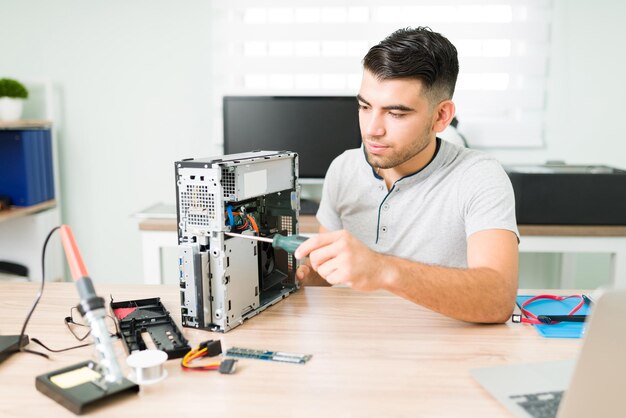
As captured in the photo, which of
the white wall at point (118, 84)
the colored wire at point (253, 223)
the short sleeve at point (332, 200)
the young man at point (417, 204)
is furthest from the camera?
the white wall at point (118, 84)

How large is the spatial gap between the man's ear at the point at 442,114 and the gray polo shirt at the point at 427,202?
6 centimetres

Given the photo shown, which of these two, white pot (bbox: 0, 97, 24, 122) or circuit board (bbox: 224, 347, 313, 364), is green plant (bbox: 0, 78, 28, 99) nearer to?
white pot (bbox: 0, 97, 24, 122)

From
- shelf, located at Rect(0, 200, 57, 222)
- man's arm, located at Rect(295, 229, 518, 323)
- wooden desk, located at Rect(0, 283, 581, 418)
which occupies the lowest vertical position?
wooden desk, located at Rect(0, 283, 581, 418)

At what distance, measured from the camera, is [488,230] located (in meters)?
1.35

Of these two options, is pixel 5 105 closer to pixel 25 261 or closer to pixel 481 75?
pixel 25 261

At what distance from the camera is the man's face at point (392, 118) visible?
144 centimetres

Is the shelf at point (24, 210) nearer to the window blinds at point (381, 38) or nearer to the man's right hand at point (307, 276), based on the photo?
the window blinds at point (381, 38)

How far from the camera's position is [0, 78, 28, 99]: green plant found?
8.30 ft

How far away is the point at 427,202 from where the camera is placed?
1575 mm

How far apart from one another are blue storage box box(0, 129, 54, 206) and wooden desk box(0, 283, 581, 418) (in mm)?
1326

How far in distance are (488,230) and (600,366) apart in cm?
66

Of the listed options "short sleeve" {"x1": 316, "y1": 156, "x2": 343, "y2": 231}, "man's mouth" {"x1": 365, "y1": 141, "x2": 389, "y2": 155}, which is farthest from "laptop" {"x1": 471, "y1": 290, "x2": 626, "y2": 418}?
"short sleeve" {"x1": 316, "y1": 156, "x2": 343, "y2": 231}

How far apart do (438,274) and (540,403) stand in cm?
37

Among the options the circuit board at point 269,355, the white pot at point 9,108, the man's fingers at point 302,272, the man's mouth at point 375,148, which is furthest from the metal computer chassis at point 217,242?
the white pot at point 9,108
